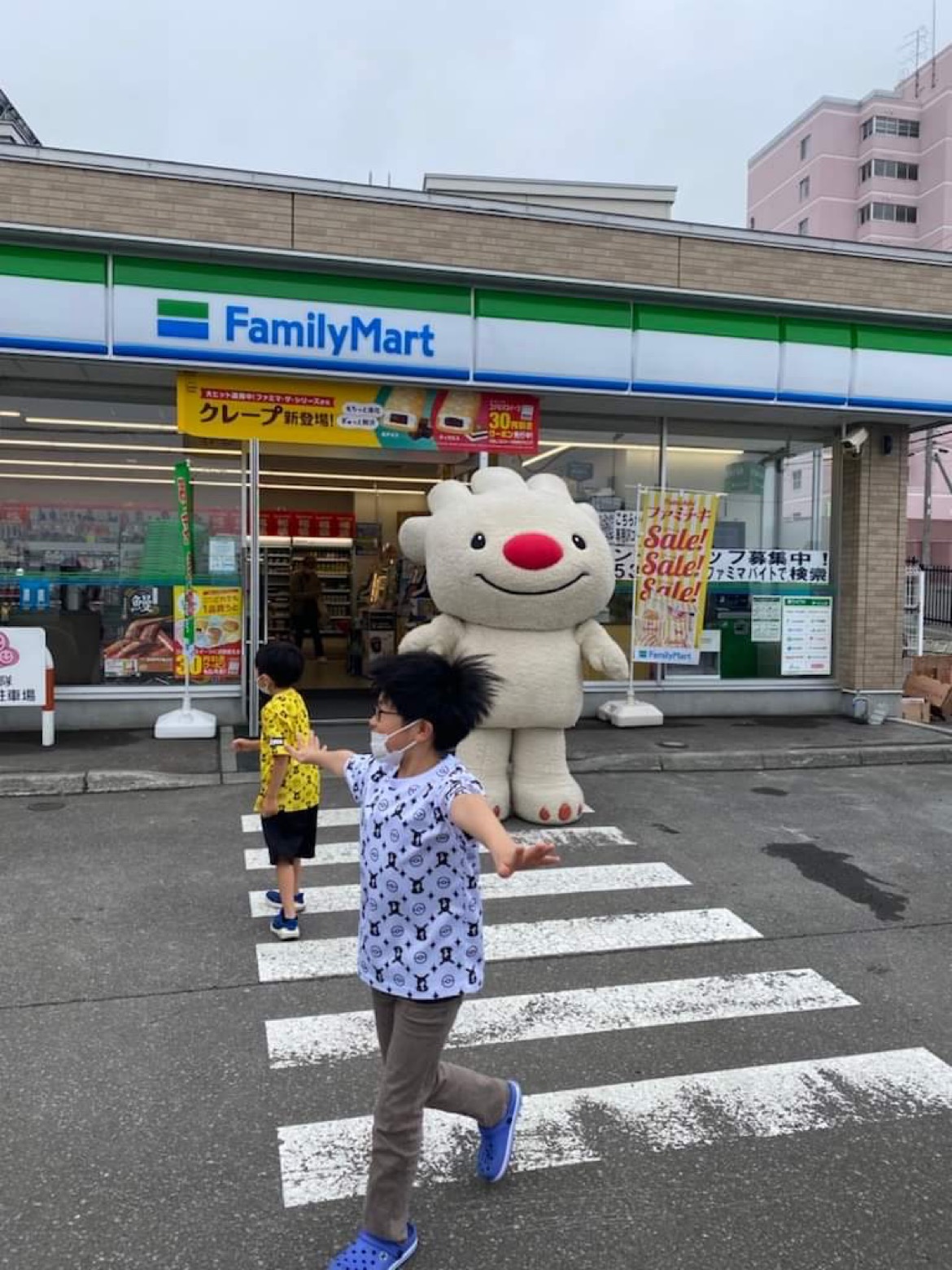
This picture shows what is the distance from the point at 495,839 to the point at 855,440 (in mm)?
10054

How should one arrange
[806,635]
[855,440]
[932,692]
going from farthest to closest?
[932,692]
[806,635]
[855,440]

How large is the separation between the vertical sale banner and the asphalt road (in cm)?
405

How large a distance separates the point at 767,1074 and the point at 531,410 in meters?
7.77

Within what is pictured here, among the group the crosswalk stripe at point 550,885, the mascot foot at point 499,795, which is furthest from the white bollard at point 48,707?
the mascot foot at point 499,795

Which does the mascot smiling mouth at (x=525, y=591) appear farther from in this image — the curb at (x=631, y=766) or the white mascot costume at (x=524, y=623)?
the curb at (x=631, y=766)

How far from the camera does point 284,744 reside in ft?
16.0

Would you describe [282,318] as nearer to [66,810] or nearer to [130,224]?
[130,224]

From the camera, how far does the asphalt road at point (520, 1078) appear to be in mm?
2869

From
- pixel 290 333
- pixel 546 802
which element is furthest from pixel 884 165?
pixel 546 802

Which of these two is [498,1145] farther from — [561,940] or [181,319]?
[181,319]

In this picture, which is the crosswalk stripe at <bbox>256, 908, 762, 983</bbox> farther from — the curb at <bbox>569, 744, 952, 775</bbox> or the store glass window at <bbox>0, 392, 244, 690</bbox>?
the store glass window at <bbox>0, 392, 244, 690</bbox>

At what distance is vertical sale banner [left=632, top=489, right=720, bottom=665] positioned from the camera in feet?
34.4

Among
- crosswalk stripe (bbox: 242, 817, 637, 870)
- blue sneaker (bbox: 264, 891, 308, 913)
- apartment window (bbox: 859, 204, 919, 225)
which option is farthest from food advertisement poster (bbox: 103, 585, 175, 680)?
apartment window (bbox: 859, 204, 919, 225)

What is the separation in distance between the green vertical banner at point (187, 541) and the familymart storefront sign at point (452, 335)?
4.07 feet
